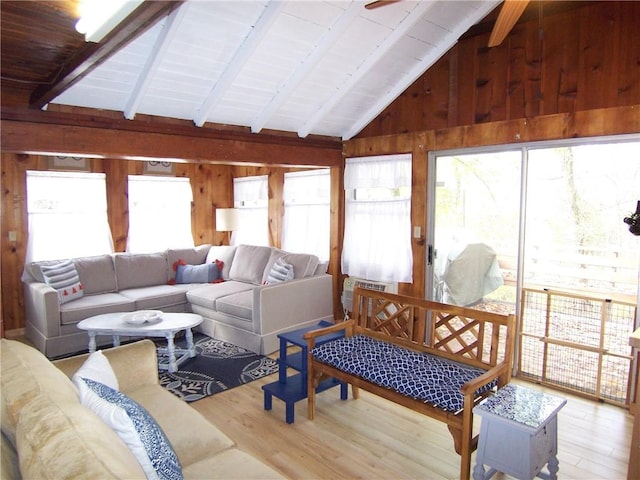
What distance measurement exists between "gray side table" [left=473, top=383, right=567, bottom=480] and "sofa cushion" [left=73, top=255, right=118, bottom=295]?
14.3ft

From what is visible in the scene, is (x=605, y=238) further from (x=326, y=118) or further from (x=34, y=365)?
(x=34, y=365)

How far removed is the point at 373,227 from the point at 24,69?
133 inches

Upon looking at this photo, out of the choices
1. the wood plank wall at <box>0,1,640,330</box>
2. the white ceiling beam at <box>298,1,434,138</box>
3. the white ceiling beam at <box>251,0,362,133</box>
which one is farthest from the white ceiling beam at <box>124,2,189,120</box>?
the white ceiling beam at <box>298,1,434,138</box>

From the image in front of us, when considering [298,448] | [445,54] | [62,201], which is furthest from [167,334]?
[445,54]

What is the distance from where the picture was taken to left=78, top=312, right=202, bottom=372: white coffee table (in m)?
3.78

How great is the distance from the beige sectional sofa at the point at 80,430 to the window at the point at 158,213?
151 inches

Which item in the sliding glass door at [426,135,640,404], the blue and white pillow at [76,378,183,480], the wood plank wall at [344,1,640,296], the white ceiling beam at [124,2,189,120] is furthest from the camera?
the sliding glass door at [426,135,640,404]

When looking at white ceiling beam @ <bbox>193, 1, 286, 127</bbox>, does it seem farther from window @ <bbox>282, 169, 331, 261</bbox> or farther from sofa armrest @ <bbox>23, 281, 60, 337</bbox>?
sofa armrest @ <bbox>23, 281, 60, 337</bbox>

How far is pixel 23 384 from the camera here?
5.23 feet

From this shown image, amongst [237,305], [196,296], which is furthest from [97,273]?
[237,305]

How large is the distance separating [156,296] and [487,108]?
13.0 feet

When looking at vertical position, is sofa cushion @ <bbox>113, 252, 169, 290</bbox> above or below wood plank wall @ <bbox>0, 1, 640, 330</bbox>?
below

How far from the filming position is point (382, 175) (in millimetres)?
4703

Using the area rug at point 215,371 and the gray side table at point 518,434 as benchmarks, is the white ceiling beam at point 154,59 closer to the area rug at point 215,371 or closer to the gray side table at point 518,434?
the area rug at point 215,371
